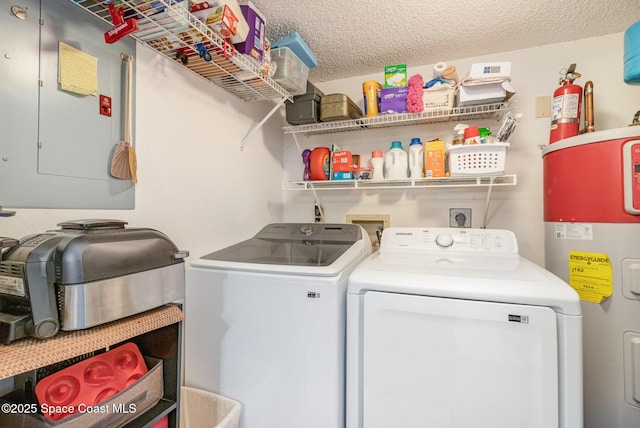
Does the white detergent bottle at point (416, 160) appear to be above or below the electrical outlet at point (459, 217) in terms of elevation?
above

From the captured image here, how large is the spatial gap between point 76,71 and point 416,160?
165 cm

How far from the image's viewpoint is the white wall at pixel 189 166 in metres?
1.23

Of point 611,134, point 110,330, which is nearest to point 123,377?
point 110,330

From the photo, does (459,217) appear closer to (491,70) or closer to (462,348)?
(491,70)

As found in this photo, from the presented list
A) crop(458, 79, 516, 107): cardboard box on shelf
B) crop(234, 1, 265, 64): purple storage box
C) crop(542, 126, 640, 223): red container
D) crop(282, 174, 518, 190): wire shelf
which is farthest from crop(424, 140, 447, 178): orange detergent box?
crop(234, 1, 265, 64): purple storage box

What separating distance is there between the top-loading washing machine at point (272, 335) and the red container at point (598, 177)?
3.28 feet

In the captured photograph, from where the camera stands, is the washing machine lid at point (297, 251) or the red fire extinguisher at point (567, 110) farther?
the red fire extinguisher at point (567, 110)

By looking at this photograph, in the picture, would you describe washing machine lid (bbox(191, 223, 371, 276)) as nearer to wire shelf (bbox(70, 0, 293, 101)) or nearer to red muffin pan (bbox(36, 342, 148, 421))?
red muffin pan (bbox(36, 342, 148, 421))

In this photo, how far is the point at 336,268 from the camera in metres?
1.18

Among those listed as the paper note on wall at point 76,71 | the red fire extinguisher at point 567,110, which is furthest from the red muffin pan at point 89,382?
the red fire extinguisher at point 567,110

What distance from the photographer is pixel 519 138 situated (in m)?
1.86

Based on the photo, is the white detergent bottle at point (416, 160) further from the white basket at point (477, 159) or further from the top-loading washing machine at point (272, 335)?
the top-loading washing machine at point (272, 335)

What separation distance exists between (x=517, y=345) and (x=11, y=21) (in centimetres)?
181

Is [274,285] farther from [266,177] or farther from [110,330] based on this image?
[266,177]
